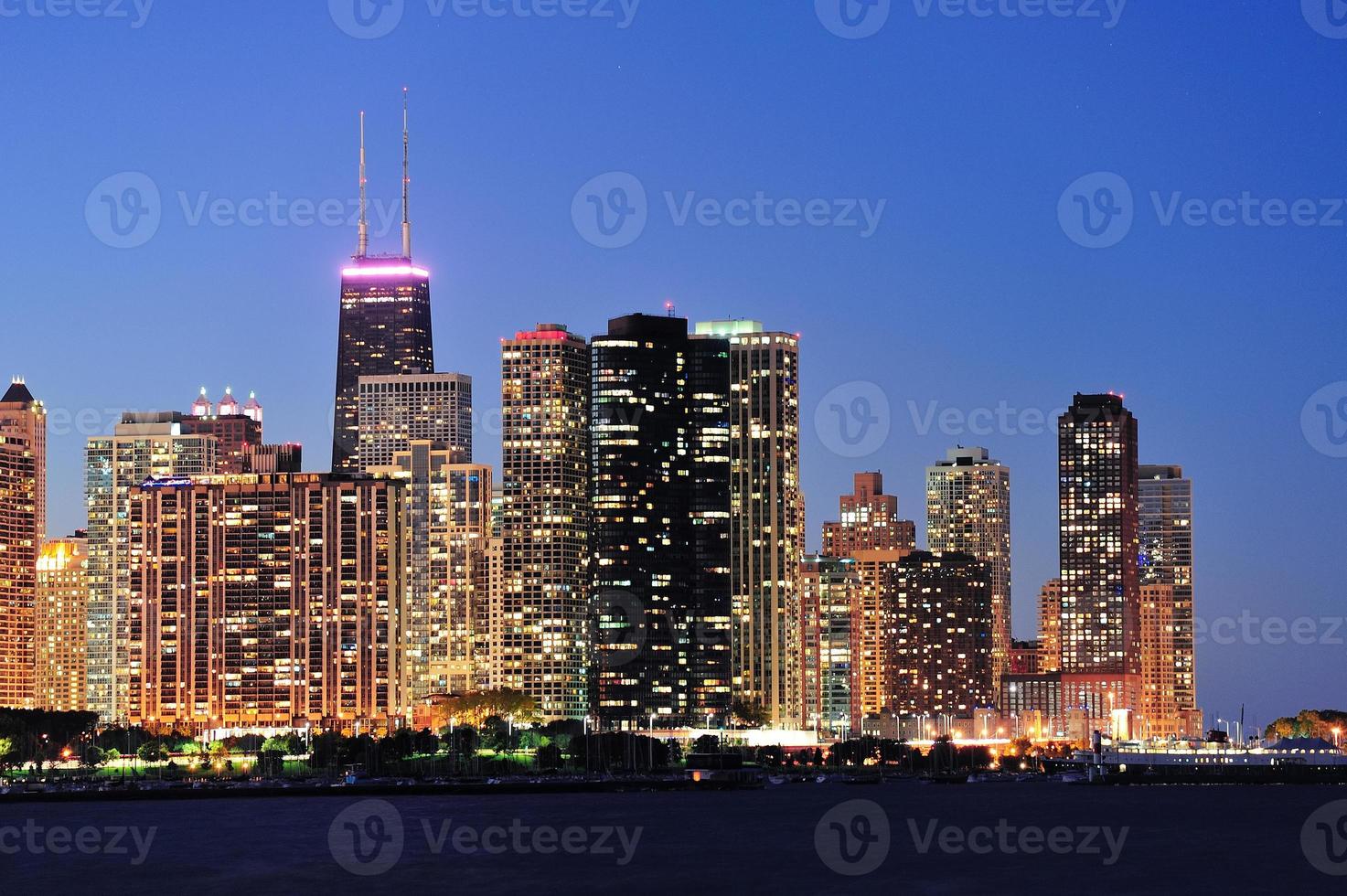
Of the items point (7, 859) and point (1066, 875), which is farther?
point (7, 859)

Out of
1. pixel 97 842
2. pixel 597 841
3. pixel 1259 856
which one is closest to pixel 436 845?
pixel 597 841

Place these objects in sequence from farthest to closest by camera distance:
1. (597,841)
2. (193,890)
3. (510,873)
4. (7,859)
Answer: (597,841), (7,859), (510,873), (193,890)

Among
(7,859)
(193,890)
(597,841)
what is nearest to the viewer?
(193,890)

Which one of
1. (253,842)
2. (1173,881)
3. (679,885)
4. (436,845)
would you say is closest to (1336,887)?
(1173,881)

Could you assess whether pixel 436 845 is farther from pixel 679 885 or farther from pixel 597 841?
pixel 679 885

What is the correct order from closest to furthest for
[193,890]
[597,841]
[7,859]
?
[193,890] < [7,859] < [597,841]

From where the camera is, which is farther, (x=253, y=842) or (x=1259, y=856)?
(x=253, y=842)

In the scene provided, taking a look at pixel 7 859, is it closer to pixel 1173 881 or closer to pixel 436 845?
pixel 436 845
